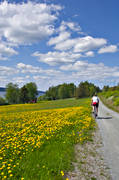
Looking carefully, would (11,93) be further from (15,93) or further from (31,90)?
(31,90)

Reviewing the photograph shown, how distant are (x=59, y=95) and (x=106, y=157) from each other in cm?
12885

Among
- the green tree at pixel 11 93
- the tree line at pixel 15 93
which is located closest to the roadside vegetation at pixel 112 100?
the tree line at pixel 15 93

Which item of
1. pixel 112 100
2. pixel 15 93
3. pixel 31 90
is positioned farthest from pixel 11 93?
pixel 112 100

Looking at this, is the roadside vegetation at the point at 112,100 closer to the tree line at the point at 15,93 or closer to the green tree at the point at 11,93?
the tree line at the point at 15,93

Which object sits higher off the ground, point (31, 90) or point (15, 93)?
point (31, 90)

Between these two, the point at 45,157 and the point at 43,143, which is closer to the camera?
the point at 45,157

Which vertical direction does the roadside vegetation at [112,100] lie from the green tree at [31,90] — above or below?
below

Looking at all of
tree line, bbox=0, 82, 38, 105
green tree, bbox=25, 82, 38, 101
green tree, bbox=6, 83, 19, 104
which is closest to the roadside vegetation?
tree line, bbox=0, 82, 38, 105

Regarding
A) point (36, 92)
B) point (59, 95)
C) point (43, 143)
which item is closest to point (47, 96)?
point (59, 95)

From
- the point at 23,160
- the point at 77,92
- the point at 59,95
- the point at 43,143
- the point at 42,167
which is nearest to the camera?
the point at 42,167

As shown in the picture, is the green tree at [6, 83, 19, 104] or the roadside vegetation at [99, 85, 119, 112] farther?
the green tree at [6, 83, 19, 104]

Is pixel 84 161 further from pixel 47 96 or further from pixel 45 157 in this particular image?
pixel 47 96

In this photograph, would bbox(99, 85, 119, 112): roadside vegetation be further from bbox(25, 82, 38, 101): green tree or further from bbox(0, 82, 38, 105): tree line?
bbox(25, 82, 38, 101): green tree

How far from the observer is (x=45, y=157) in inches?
206
